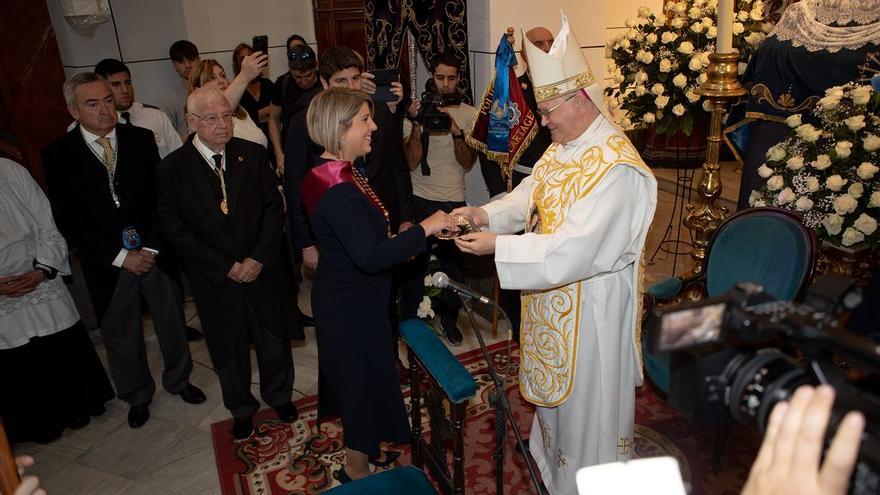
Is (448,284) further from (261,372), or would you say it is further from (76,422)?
(76,422)

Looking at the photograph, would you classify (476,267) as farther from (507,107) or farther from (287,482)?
(287,482)

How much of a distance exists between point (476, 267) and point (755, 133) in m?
2.05

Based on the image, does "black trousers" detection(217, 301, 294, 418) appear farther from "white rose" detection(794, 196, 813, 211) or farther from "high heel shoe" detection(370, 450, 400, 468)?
"white rose" detection(794, 196, 813, 211)

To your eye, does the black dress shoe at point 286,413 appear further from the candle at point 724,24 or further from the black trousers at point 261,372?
the candle at point 724,24

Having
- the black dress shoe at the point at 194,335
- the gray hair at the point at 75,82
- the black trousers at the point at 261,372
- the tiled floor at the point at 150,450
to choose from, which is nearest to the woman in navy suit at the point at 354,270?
the black trousers at the point at 261,372

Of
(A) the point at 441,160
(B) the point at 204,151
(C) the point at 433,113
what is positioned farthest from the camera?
(A) the point at 441,160

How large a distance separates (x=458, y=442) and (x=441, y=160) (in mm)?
2426

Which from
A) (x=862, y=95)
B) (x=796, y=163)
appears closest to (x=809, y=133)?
(x=796, y=163)

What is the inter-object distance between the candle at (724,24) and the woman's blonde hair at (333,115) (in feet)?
6.44

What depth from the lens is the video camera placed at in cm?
403

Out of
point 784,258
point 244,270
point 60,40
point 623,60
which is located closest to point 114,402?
point 244,270

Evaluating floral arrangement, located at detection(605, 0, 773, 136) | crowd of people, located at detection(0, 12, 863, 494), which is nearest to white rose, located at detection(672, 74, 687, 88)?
floral arrangement, located at detection(605, 0, 773, 136)

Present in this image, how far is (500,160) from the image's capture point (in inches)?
159

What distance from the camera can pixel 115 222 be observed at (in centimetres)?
345
